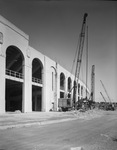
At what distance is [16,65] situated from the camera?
127 feet

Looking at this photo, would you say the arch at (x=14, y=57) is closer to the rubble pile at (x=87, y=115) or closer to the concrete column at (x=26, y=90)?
the concrete column at (x=26, y=90)

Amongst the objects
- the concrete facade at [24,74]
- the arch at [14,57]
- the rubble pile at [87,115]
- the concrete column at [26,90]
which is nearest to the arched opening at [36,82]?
the concrete facade at [24,74]

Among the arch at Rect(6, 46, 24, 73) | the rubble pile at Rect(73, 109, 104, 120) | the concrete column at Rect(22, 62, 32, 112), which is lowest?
the rubble pile at Rect(73, 109, 104, 120)

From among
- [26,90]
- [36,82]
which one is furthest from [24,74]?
[36,82]

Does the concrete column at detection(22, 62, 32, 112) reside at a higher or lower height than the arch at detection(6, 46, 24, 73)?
lower

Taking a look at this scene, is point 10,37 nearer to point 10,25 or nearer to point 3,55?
point 10,25

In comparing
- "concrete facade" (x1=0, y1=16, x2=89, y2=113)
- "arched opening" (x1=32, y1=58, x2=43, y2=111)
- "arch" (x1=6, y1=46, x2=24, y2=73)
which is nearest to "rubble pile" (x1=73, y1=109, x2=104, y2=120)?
"concrete facade" (x1=0, y1=16, x2=89, y2=113)

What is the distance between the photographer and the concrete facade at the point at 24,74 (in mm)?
26906

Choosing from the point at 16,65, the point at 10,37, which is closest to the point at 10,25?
the point at 10,37

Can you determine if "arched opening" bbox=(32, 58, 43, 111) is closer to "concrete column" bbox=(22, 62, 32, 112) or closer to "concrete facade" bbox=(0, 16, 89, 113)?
"concrete facade" bbox=(0, 16, 89, 113)

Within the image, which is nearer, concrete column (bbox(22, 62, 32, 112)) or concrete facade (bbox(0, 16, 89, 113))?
concrete facade (bbox(0, 16, 89, 113))

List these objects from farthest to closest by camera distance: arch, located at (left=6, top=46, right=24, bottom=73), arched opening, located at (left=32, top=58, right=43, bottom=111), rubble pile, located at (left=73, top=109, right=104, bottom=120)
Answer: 1. arched opening, located at (left=32, top=58, right=43, bottom=111)
2. arch, located at (left=6, top=46, right=24, bottom=73)
3. rubble pile, located at (left=73, top=109, right=104, bottom=120)

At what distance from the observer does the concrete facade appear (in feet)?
88.3

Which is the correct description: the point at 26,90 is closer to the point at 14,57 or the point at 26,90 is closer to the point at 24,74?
the point at 24,74
